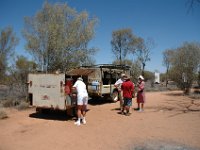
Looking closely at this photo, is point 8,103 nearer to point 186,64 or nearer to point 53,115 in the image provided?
point 53,115

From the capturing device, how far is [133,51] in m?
41.3

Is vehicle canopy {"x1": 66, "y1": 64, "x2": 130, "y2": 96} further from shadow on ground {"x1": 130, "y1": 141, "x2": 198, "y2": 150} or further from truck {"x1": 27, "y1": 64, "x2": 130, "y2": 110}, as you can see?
shadow on ground {"x1": 130, "y1": 141, "x2": 198, "y2": 150}

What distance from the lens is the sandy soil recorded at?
769cm

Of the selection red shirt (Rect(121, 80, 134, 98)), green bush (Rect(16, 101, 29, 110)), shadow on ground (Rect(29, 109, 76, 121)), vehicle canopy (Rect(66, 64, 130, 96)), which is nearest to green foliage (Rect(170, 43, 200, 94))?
vehicle canopy (Rect(66, 64, 130, 96))

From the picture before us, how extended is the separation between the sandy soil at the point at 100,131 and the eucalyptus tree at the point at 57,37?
5.30 metres

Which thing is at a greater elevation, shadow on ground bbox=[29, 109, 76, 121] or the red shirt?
the red shirt

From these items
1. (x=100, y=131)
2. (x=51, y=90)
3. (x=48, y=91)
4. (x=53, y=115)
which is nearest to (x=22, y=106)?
(x=53, y=115)

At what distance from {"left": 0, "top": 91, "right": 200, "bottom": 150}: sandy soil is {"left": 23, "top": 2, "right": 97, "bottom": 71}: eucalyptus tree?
5303 millimetres

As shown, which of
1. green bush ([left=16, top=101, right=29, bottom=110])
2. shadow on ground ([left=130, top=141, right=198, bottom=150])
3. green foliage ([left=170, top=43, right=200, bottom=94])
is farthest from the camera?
green foliage ([left=170, top=43, right=200, bottom=94])

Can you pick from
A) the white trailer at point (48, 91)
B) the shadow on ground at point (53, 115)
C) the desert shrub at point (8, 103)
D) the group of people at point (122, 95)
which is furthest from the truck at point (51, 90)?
the desert shrub at point (8, 103)

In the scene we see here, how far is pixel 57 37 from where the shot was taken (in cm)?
1686

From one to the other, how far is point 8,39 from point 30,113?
553 inches

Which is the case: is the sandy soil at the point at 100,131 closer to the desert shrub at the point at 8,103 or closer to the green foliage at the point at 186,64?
the desert shrub at the point at 8,103

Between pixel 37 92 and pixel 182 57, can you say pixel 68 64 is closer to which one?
pixel 37 92
